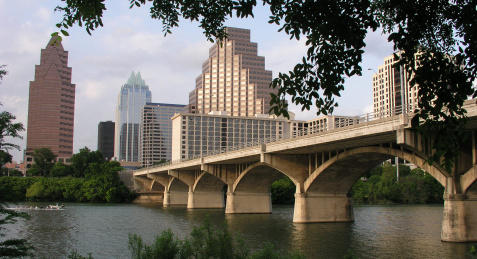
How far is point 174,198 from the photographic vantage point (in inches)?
4301

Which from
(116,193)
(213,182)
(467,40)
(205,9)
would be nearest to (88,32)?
(205,9)

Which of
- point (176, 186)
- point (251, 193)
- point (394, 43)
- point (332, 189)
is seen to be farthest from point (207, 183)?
point (394, 43)

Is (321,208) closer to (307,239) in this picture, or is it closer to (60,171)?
(307,239)

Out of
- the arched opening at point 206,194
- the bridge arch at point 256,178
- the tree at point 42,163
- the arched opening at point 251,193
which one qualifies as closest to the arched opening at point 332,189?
the bridge arch at point 256,178

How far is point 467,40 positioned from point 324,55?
280cm

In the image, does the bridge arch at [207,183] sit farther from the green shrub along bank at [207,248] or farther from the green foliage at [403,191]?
the green shrub along bank at [207,248]

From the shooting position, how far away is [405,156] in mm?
37781

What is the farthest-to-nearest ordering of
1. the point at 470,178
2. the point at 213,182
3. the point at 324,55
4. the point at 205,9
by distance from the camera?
the point at 213,182
the point at 470,178
the point at 205,9
the point at 324,55

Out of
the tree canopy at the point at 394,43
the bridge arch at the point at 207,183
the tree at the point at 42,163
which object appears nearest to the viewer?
the tree canopy at the point at 394,43

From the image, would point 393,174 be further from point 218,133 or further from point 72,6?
point 72,6

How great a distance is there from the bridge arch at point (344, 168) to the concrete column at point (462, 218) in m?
6.50

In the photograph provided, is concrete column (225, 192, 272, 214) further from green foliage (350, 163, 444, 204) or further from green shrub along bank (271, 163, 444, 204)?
green foliage (350, 163, 444, 204)

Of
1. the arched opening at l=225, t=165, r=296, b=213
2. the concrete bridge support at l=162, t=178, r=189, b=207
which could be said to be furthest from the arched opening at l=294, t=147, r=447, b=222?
the concrete bridge support at l=162, t=178, r=189, b=207

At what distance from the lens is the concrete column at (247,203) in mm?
72562
